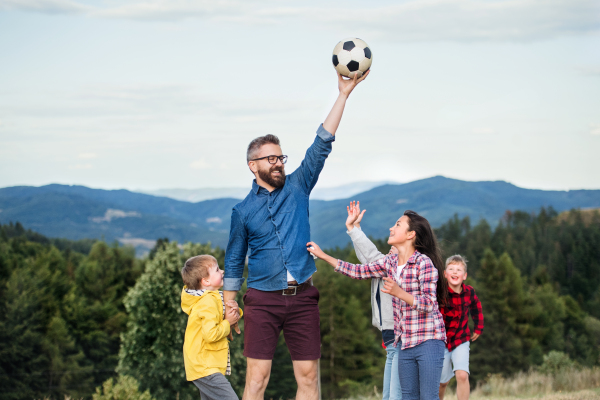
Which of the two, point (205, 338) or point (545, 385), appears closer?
point (205, 338)

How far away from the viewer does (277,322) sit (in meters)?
4.32

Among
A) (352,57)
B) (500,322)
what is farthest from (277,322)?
(500,322)

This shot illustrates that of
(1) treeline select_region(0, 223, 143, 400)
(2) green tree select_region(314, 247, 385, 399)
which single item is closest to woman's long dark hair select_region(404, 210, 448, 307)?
(2) green tree select_region(314, 247, 385, 399)

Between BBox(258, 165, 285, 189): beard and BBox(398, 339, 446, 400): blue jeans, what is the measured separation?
1.56 m

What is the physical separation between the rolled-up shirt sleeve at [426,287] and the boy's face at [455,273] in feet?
4.30

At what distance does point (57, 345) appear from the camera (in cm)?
4853

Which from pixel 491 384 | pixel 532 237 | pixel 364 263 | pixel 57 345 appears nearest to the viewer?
pixel 364 263

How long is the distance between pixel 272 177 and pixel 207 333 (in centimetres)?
126

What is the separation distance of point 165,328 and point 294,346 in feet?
82.5

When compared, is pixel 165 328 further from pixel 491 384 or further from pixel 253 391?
pixel 253 391

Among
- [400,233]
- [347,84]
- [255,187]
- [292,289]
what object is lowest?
[292,289]

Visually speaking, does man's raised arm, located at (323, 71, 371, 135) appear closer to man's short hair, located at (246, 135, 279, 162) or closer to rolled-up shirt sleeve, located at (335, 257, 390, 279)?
man's short hair, located at (246, 135, 279, 162)

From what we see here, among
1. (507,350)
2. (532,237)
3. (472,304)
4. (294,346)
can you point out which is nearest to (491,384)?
(472,304)

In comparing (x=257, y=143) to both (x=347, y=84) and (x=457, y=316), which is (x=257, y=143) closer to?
(x=347, y=84)
